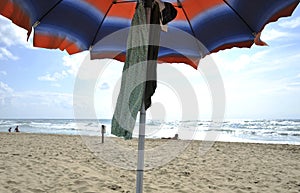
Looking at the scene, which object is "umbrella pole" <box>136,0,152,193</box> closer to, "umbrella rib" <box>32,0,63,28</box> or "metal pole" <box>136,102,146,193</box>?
"metal pole" <box>136,102,146,193</box>

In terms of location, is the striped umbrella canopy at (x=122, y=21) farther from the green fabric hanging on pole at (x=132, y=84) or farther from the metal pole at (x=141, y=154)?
the metal pole at (x=141, y=154)

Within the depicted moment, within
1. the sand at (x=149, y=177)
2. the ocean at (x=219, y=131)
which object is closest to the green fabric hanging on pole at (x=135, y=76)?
the sand at (x=149, y=177)

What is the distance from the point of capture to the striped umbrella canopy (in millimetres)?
2465

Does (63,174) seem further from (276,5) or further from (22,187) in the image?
(276,5)

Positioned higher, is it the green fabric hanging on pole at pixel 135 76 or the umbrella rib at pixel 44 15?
the umbrella rib at pixel 44 15

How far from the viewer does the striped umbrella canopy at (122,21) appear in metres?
2.46

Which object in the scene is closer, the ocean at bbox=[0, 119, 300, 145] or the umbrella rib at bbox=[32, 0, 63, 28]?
the umbrella rib at bbox=[32, 0, 63, 28]

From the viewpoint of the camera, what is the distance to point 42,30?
2873 mm

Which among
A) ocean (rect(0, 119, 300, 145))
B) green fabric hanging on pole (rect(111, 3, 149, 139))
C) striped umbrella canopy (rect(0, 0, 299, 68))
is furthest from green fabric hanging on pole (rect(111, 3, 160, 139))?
ocean (rect(0, 119, 300, 145))

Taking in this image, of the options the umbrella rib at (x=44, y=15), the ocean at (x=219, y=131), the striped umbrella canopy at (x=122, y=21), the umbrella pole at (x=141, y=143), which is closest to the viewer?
the umbrella pole at (x=141, y=143)

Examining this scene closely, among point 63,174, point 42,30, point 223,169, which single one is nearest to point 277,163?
point 223,169

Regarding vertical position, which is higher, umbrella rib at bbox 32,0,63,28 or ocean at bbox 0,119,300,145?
umbrella rib at bbox 32,0,63,28

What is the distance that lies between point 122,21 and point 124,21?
28 mm

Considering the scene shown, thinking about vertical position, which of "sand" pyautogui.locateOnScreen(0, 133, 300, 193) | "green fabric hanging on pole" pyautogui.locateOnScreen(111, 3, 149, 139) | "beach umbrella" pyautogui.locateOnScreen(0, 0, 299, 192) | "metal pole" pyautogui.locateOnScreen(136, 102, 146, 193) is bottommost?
"sand" pyautogui.locateOnScreen(0, 133, 300, 193)
